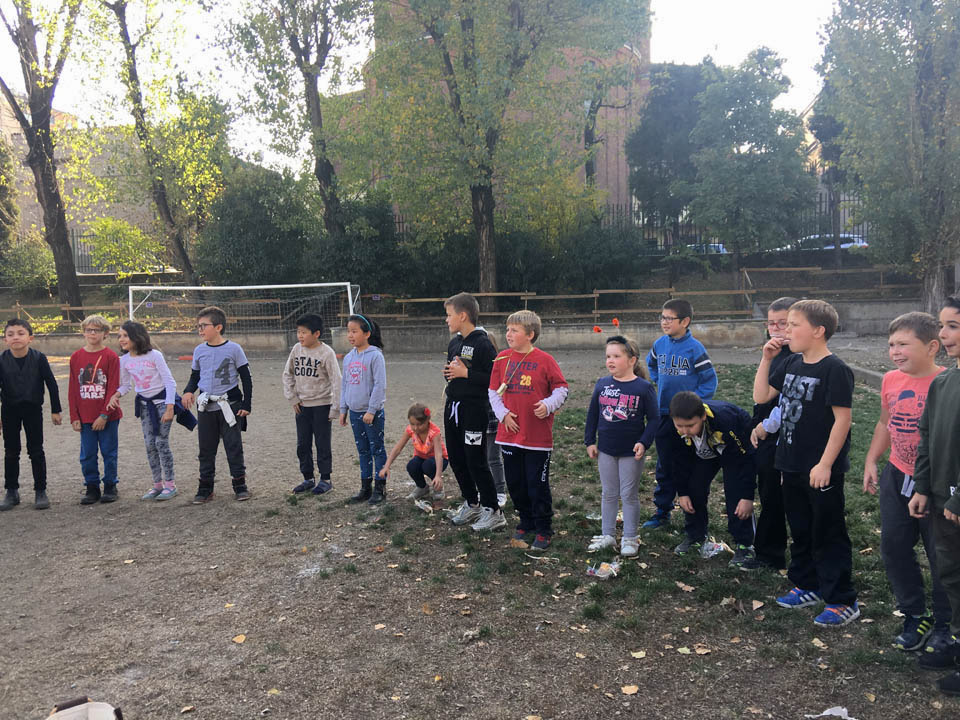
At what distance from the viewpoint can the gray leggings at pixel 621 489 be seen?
16.6 ft

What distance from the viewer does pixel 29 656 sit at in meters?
4.00

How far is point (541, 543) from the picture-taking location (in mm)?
5336

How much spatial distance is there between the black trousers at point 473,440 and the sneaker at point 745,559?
6.08 ft

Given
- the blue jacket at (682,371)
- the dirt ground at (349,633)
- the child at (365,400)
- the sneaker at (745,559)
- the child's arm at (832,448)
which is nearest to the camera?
the dirt ground at (349,633)

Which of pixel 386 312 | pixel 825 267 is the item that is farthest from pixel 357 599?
pixel 825 267

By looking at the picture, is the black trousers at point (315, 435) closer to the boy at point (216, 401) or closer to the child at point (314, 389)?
the child at point (314, 389)

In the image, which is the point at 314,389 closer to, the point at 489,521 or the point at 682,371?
the point at 489,521

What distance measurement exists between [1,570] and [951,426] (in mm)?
6164

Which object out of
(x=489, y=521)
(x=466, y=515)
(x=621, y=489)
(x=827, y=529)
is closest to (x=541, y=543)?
(x=489, y=521)

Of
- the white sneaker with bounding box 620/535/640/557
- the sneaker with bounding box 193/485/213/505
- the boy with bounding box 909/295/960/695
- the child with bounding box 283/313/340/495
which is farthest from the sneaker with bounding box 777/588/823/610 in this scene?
the sneaker with bounding box 193/485/213/505

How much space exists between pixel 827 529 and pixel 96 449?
643cm

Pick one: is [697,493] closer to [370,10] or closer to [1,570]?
[1,570]

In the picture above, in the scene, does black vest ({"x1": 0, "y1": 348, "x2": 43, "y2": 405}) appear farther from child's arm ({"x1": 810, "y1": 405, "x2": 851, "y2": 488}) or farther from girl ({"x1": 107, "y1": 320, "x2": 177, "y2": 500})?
child's arm ({"x1": 810, "y1": 405, "x2": 851, "y2": 488})

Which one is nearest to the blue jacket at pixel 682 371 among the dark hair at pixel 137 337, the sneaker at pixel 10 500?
the dark hair at pixel 137 337
